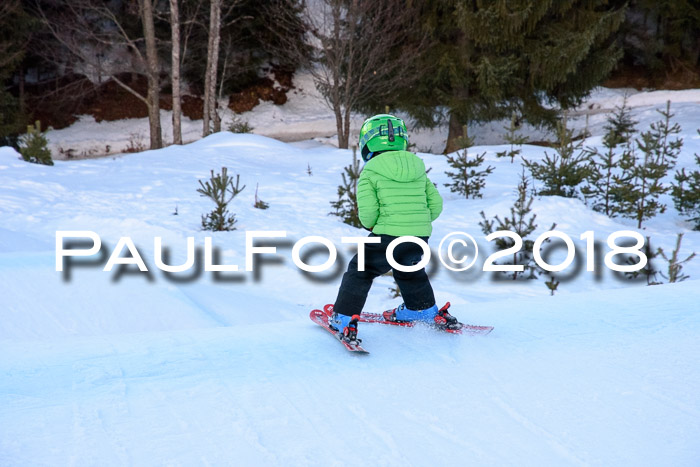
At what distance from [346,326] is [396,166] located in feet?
3.20

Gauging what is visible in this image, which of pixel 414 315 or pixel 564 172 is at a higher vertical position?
pixel 564 172

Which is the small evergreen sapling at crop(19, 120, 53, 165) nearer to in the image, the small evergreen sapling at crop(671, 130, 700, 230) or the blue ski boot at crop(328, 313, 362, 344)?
the blue ski boot at crop(328, 313, 362, 344)

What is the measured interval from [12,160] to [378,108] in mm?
11472

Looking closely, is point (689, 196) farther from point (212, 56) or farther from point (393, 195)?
point (212, 56)

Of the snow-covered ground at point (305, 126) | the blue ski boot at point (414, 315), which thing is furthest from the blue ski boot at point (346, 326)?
the snow-covered ground at point (305, 126)

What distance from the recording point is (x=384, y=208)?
365cm

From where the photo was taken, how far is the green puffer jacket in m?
3.61

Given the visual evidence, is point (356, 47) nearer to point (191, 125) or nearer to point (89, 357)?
point (191, 125)

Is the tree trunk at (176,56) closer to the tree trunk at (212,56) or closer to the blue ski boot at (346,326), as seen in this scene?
the tree trunk at (212,56)

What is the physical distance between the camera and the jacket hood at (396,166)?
142 inches

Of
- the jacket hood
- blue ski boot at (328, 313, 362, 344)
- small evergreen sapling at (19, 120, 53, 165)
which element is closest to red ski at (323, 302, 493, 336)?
blue ski boot at (328, 313, 362, 344)

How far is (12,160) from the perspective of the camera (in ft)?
41.4

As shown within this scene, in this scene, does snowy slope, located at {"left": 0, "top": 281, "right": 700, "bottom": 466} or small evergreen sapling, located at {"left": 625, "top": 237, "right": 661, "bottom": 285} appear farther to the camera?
small evergreen sapling, located at {"left": 625, "top": 237, "right": 661, "bottom": 285}

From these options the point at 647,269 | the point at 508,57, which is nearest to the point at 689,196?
the point at 647,269
